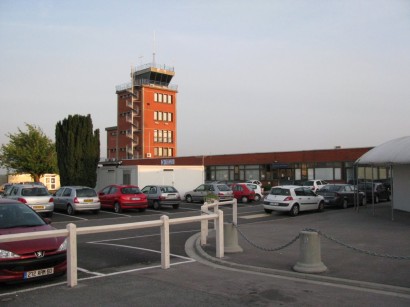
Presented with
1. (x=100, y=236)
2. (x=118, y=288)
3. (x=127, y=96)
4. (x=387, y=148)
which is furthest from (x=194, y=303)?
(x=127, y=96)

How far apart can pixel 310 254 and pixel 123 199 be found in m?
17.5

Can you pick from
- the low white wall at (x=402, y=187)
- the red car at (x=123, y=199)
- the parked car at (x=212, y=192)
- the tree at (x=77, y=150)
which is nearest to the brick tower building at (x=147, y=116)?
the tree at (x=77, y=150)

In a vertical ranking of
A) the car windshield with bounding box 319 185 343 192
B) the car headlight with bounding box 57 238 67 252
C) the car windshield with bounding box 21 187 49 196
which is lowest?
the car headlight with bounding box 57 238 67 252

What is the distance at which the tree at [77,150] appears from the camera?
36125 millimetres

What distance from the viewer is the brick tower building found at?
83.8 meters

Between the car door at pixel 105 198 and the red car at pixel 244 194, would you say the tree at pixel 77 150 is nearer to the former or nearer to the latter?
the car door at pixel 105 198

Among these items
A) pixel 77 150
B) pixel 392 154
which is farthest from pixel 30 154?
pixel 392 154

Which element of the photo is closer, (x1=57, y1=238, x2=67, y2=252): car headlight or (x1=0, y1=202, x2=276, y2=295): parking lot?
(x1=57, y1=238, x2=67, y2=252): car headlight

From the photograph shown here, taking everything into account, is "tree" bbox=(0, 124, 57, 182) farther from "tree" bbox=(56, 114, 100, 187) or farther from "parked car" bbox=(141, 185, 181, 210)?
"parked car" bbox=(141, 185, 181, 210)

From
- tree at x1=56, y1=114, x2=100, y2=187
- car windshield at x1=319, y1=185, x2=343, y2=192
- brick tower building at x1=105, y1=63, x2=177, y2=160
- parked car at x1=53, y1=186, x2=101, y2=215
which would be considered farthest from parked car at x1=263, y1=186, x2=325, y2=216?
brick tower building at x1=105, y1=63, x2=177, y2=160

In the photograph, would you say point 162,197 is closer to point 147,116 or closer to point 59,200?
point 59,200

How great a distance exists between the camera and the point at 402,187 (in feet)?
73.9

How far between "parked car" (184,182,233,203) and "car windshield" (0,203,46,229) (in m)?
20.8

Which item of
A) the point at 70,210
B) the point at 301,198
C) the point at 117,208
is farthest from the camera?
the point at 117,208
